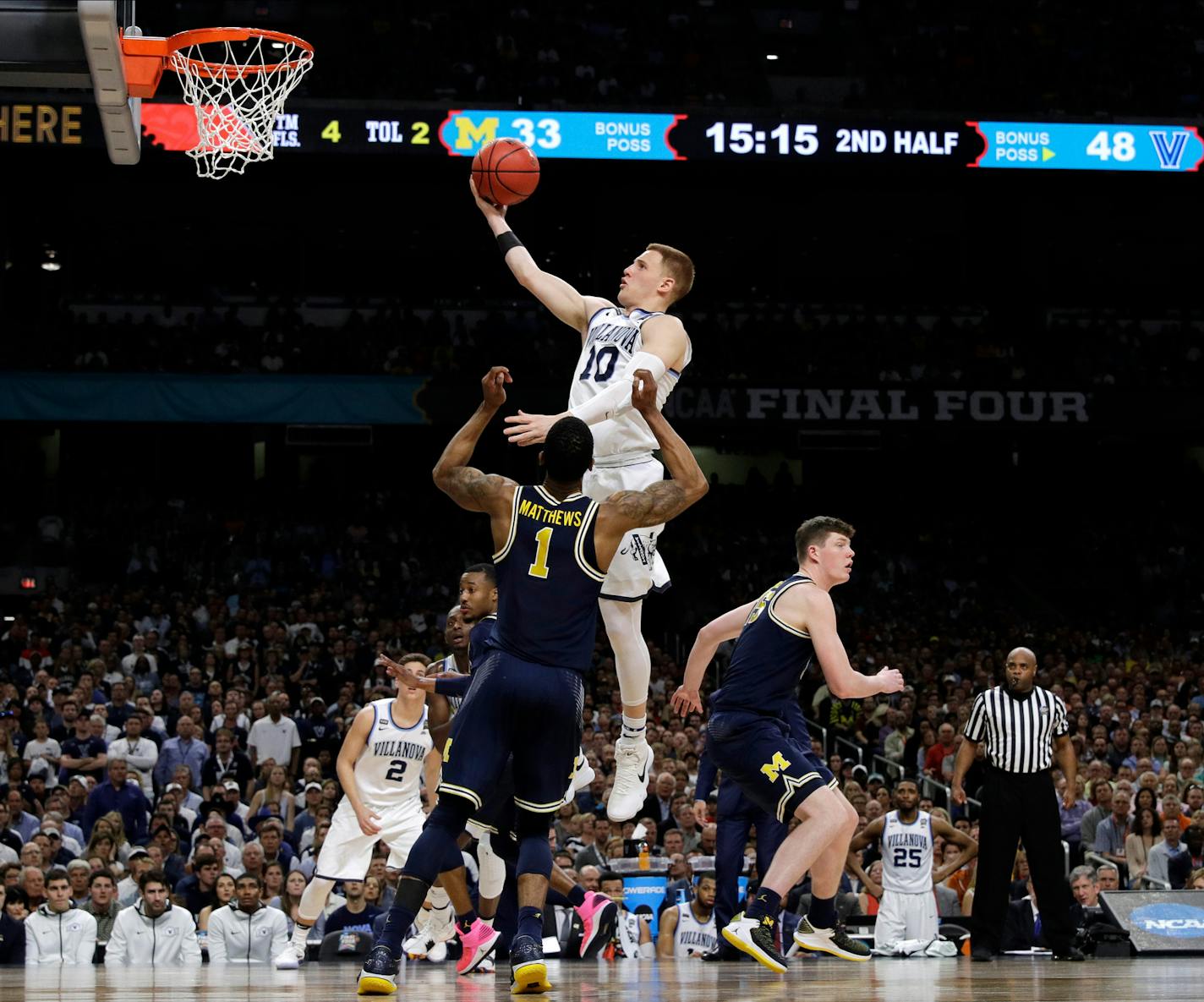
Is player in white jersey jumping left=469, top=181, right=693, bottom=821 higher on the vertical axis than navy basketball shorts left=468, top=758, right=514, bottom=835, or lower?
higher

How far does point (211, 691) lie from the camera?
63.0 ft

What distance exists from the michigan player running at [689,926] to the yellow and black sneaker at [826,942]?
4751 mm

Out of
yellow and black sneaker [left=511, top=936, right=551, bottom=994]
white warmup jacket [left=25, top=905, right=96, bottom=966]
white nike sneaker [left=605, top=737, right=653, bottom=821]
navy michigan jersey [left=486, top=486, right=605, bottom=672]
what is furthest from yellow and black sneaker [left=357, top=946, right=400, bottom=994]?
white warmup jacket [left=25, top=905, right=96, bottom=966]

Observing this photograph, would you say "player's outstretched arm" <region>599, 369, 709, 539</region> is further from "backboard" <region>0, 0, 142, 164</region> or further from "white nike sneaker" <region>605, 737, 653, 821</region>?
"backboard" <region>0, 0, 142, 164</region>

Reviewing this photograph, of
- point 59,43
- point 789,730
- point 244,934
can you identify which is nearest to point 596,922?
point 789,730

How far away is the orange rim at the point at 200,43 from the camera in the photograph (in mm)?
8102

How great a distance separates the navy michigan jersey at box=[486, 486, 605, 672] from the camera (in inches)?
271

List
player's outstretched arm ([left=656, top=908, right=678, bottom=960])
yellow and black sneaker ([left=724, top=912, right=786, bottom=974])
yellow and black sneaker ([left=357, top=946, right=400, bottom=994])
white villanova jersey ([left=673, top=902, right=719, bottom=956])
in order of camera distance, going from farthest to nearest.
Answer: player's outstretched arm ([left=656, top=908, right=678, bottom=960]) < white villanova jersey ([left=673, top=902, right=719, bottom=956]) < yellow and black sneaker ([left=724, top=912, right=786, bottom=974]) < yellow and black sneaker ([left=357, top=946, right=400, bottom=994])

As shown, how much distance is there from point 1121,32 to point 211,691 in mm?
23955

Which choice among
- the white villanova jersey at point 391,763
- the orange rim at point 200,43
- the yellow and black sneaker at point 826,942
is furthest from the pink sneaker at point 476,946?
the orange rim at point 200,43

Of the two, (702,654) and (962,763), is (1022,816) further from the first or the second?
(702,654)

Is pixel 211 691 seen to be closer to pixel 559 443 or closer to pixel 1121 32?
pixel 559 443

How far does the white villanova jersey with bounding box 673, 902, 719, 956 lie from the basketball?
7.66 m

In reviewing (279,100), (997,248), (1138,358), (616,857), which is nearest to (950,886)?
(616,857)
